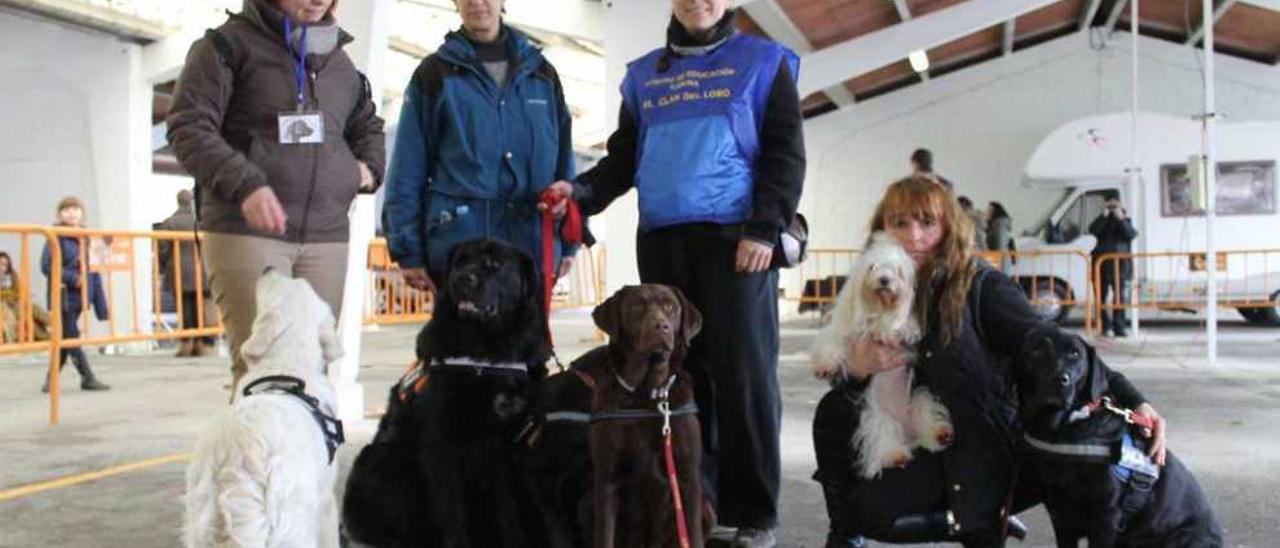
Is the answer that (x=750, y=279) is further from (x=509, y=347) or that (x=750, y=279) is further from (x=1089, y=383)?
(x=1089, y=383)

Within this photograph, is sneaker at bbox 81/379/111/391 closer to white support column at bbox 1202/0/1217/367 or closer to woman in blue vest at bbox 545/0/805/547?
woman in blue vest at bbox 545/0/805/547

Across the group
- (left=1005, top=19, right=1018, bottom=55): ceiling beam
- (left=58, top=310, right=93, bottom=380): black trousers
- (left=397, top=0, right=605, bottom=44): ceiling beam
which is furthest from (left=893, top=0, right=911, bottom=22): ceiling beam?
(left=58, top=310, right=93, bottom=380): black trousers

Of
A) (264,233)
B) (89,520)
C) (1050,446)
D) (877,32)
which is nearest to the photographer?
(1050,446)

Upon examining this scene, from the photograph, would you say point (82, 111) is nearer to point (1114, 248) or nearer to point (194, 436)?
point (194, 436)

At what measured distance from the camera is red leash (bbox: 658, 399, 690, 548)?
2.96 m

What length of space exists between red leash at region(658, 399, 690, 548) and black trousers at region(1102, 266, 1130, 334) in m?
12.2

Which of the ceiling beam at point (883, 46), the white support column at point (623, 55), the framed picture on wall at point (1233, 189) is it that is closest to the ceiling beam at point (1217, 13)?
the framed picture on wall at point (1233, 189)

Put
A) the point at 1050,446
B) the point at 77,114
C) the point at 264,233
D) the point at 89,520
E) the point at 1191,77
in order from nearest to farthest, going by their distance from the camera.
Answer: the point at 1050,446, the point at 264,233, the point at 89,520, the point at 77,114, the point at 1191,77

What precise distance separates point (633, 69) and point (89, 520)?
2715mm

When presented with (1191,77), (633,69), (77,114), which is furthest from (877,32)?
(633,69)

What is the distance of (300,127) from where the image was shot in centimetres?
306

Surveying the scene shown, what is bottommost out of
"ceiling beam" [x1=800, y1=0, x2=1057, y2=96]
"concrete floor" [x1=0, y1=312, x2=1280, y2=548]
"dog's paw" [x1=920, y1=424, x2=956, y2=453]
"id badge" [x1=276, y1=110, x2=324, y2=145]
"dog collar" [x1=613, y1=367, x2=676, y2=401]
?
"concrete floor" [x1=0, y1=312, x2=1280, y2=548]

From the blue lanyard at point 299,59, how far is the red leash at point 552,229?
0.80m

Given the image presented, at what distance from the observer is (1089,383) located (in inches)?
111
